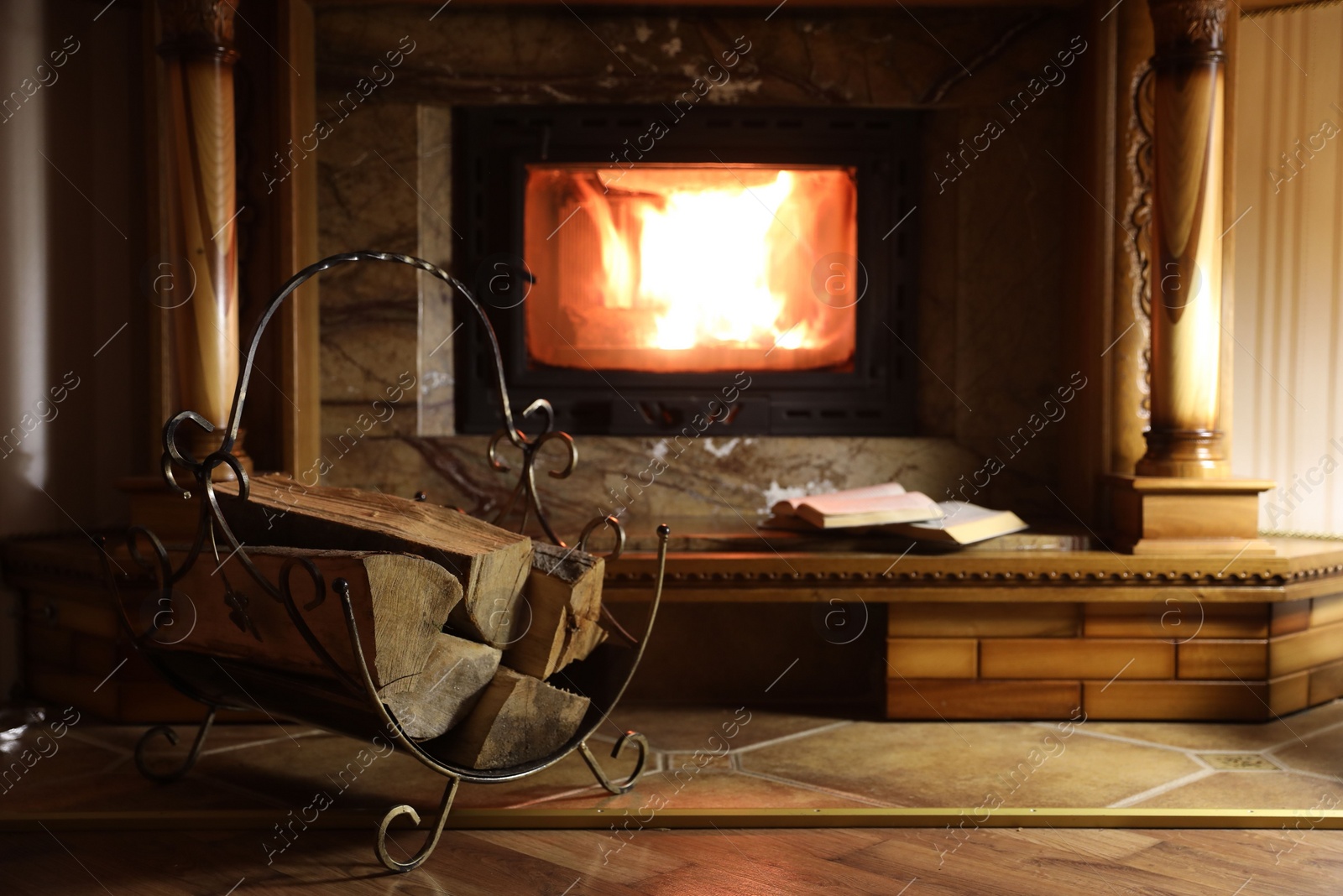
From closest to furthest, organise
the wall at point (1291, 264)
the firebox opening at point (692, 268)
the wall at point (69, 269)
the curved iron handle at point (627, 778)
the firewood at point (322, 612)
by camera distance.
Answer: the firewood at point (322, 612)
the curved iron handle at point (627, 778)
the wall at point (69, 269)
the wall at point (1291, 264)
the firebox opening at point (692, 268)

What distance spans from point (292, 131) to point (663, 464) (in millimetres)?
1144

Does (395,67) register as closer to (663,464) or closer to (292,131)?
(292,131)

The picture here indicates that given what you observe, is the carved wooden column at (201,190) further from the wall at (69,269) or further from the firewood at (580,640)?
the firewood at (580,640)

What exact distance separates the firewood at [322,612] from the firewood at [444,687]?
0.10ft

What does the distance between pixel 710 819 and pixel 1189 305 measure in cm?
149

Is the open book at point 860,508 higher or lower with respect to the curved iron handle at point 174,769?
higher

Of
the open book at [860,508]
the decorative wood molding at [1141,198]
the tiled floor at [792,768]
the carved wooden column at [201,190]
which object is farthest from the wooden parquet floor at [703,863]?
the decorative wood molding at [1141,198]

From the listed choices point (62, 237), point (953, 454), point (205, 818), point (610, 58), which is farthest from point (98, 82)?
point (953, 454)

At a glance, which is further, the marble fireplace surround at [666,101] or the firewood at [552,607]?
the marble fireplace surround at [666,101]

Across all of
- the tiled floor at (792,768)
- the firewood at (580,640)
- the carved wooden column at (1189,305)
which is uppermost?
the carved wooden column at (1189,305)

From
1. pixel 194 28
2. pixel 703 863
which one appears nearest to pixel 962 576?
pixel 703 863

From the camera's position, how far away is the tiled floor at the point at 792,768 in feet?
6.62

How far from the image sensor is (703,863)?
175 centimetres

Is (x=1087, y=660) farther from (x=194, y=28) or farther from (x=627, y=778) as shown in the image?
(x=194, y=28)
